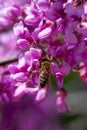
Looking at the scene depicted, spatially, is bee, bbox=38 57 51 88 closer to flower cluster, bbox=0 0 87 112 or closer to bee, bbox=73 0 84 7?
flower cluster, bbox=0 0 87 112

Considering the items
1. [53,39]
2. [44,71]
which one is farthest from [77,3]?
[44,71]

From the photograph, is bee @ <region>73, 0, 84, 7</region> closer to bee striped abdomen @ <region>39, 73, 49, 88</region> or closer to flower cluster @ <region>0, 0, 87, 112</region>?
flower cluster @ <region>0, 0, 87, 112</region>

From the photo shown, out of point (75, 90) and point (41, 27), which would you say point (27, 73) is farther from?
point (75, 90)

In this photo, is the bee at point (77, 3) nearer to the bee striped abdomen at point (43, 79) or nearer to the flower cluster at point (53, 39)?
the flower cluster at point (53, 39)

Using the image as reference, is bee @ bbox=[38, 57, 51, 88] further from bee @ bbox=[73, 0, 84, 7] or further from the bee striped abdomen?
bee @ bbox=[73, 0, 84, 7]

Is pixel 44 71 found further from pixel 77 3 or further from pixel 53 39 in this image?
pixel 77 3

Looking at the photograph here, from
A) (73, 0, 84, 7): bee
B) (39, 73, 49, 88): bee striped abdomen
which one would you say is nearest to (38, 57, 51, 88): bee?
(39, 73, 49, 88): bee striped abdomen

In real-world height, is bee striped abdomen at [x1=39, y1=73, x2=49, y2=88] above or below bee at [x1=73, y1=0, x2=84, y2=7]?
below

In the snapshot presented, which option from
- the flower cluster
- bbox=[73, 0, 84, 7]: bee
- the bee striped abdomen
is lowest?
the bee striped abdomen
